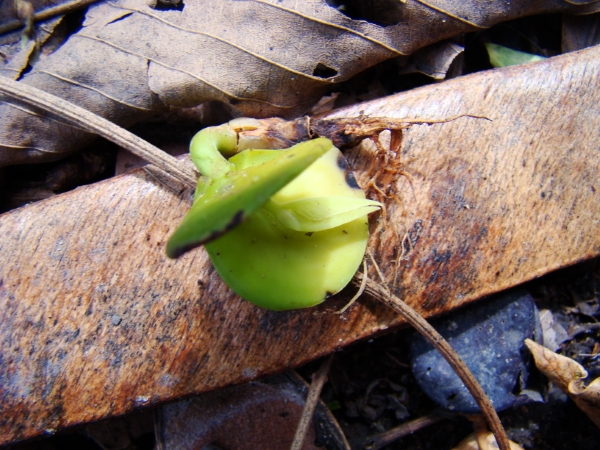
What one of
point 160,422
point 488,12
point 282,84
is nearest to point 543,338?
point 488,12

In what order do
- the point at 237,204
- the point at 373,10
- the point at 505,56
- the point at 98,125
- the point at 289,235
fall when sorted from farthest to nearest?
the point at 505,56 → the point at 373,10 → the point at 98,125 → the point at 289,235 → the point at 237,204

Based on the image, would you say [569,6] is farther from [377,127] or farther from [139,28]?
[139,28]

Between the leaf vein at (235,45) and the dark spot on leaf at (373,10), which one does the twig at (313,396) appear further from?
the dark spot on leaf at (373,10)

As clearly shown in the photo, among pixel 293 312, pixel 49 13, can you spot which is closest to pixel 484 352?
pixel 293 312

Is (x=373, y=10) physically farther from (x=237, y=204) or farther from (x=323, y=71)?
(x=237, y=204)

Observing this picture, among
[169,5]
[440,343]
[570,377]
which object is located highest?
[169,5]

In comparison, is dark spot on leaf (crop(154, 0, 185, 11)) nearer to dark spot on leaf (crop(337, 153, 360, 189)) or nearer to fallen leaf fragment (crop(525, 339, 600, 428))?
dark spot on leaf (crop(337, 153, 360, 189))
